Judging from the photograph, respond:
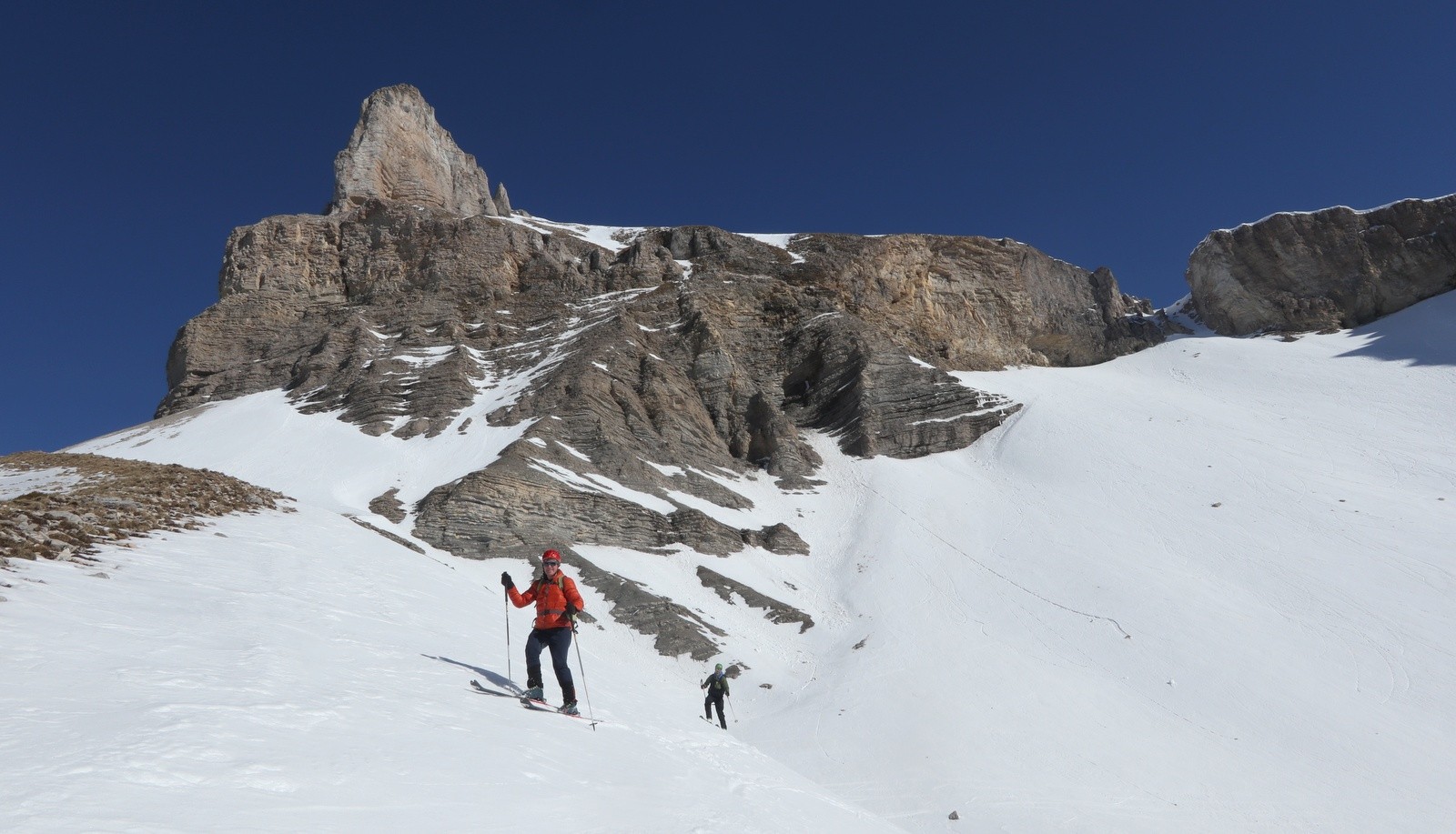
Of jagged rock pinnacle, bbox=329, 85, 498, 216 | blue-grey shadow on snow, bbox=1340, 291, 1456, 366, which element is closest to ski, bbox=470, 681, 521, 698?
blue-grey shadow on snow, bbox=1340, 291, 1456, 366

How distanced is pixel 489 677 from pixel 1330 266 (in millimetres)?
78679

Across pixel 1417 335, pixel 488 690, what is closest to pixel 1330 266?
pixel 1417 335

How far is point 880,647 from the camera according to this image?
83.8 feet

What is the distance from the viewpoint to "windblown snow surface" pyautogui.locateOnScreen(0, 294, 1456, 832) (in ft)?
16.5

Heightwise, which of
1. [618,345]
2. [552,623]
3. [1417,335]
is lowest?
[552,623]

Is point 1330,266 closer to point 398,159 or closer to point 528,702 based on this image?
point 528,702

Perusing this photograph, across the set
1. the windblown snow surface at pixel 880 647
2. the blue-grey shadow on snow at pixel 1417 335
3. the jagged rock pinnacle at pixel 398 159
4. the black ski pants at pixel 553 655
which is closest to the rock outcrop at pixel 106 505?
the windblown snow surface at pixel 880 647

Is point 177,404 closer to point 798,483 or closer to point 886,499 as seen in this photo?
point 798,483

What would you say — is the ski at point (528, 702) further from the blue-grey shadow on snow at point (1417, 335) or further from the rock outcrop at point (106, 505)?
the blue-grey shadow on snow at point (1417, 335)

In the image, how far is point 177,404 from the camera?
158 ft

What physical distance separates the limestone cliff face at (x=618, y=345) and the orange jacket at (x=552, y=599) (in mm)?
15675

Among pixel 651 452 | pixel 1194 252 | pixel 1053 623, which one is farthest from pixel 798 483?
pixel 1194 252

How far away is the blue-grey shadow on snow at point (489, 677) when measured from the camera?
29.1 feet

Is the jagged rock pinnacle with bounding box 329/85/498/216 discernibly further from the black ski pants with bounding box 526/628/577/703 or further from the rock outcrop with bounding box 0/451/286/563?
the black ski pants with bounding box 526/628/577/703
